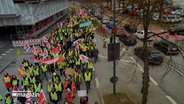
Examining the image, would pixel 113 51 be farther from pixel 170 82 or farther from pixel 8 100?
pixel 8 100

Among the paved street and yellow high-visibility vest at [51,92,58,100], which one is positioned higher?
yellow high-visibility vest at [51,92,58,100]

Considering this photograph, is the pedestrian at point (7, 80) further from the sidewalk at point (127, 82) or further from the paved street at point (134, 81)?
the sidewalk at point (127, 82)

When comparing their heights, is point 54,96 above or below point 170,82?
above

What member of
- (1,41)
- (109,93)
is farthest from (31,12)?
(109,93)

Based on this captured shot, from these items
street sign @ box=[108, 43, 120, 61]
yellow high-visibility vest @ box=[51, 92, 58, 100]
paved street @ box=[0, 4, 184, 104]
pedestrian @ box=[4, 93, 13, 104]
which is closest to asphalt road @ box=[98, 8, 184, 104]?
paved street @ box=[0, 4, 184, 104]

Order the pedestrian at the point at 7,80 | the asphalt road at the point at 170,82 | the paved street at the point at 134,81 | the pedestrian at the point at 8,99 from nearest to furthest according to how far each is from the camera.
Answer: the pedestrian at the point at 8,99 → the asphalt road at the point at 170,82 → the paved street at the point at 134,81 → the pedestrian at the point at 7,80

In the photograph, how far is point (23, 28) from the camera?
104 feet

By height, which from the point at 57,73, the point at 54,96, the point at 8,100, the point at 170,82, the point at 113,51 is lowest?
the point at 170,82

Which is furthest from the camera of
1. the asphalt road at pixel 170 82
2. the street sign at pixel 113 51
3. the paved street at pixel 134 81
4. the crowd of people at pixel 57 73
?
the paved street at pixel 134 81

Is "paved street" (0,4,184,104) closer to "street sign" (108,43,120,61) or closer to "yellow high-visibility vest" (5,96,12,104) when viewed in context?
"street sign" (108,43,120,61)

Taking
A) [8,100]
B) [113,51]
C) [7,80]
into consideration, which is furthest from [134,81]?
[8,100]

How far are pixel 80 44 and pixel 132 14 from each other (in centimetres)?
1064

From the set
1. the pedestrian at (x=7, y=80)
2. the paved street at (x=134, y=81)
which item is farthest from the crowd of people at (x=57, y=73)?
the paved street at (x=134, y=81)

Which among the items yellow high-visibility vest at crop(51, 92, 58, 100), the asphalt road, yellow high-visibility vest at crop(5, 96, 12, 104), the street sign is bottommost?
the asphalt road
